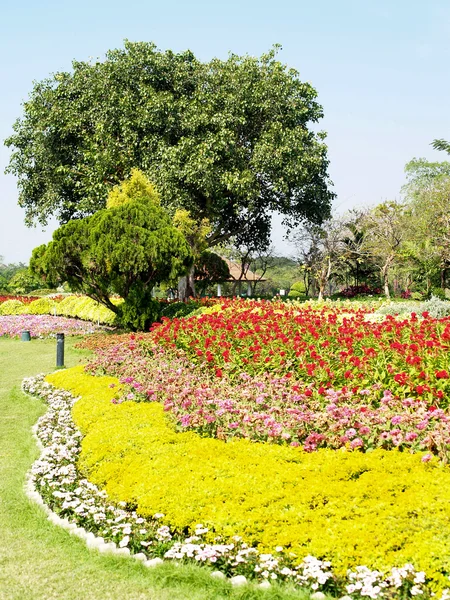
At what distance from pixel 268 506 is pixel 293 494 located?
0.80 feet

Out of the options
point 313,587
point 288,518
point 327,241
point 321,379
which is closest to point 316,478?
point 288,518

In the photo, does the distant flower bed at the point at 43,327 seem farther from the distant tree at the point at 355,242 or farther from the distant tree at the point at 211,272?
the distant tree at the point at 355,242

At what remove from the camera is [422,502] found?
4.04 metres

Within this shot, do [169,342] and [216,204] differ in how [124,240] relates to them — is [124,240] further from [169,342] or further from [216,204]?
[216,204]

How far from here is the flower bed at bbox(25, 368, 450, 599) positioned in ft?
12.0

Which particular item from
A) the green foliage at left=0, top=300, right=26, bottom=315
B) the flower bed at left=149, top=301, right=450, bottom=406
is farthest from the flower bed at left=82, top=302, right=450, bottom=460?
the green foliage at left=0, top=300, right=26, bottom=315

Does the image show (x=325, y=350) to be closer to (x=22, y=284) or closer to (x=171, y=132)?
(x=171, y=132)

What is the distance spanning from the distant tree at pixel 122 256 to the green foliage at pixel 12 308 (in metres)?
11.7

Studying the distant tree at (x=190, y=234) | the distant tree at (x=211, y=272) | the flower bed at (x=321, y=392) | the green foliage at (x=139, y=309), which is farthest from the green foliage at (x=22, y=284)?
the flower bed at (x=321, y=392)

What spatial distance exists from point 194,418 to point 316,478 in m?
2.01

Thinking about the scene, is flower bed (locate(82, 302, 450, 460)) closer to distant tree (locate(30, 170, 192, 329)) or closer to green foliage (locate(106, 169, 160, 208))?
distant tree (locate(30, 170, 192, 329))

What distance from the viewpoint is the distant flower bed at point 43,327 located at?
20.5 meters

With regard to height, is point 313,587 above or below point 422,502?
below

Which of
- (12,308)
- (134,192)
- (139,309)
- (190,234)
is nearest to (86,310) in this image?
(190,234)
